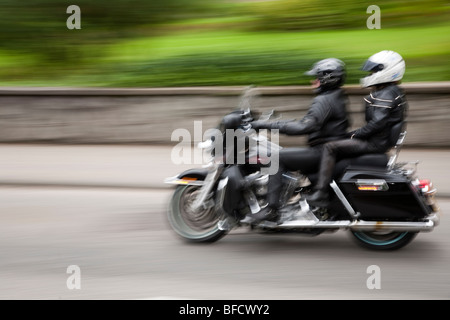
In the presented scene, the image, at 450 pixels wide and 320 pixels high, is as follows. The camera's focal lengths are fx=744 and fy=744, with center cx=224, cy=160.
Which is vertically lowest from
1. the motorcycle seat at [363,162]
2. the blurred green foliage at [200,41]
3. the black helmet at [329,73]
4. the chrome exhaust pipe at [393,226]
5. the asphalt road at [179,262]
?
the asphalt road at [179,262]

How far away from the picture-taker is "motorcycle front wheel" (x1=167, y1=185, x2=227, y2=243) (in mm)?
6980

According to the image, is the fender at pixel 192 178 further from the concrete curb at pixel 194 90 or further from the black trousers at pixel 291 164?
the concrete curb at pixel 194 90

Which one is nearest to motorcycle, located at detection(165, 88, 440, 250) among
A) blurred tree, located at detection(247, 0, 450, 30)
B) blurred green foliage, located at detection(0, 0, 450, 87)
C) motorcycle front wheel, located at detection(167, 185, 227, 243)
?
motorcycle front wheel, located at detection(167, 185, 227, 243)

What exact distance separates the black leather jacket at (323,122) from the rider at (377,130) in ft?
0.49

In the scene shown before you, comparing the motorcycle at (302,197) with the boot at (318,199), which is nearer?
the motorcycle at (302,197)

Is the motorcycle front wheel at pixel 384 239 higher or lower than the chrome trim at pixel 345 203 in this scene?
lower

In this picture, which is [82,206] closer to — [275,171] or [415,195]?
[275,171]

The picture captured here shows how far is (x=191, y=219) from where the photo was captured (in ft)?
23.1

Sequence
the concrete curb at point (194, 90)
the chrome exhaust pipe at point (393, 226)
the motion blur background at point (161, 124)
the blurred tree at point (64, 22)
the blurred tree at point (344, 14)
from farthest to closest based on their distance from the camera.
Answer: the blurred tree at point (344, 14) → the blurred tree at point (64, 22) → the concrete curb at point (194, 90) → the chrome exhaust pipe at point (393, 226) → the motion blur background at point (161, 124)

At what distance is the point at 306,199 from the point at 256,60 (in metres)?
5.98

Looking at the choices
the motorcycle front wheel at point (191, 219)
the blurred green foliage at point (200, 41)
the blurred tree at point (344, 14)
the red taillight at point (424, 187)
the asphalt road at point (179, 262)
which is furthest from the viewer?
the blurred tree at point (344, 14)

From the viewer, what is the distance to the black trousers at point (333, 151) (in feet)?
21.3

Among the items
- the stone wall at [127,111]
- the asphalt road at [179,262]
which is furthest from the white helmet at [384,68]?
the stone wall at [127,111]

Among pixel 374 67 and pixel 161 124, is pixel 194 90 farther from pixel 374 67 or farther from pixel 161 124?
pixel 374 67
